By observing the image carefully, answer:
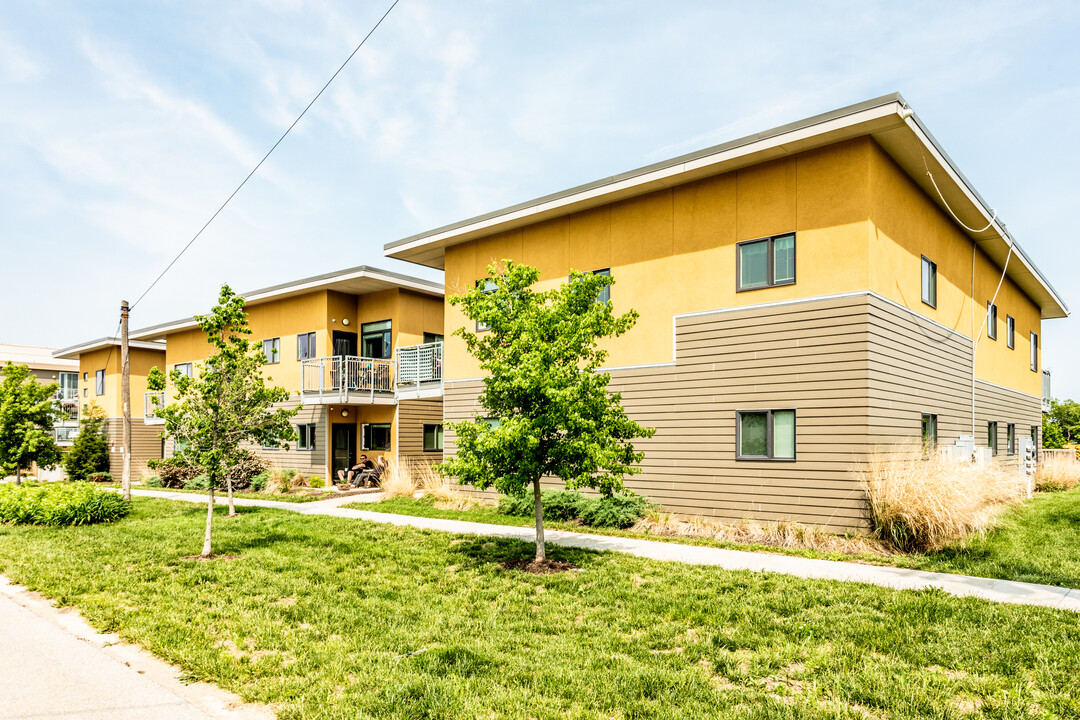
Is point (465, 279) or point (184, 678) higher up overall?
point (465, 279)

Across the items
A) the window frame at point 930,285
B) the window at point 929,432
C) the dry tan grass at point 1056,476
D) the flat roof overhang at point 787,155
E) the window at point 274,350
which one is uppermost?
the flat roof overhang at point 787,155

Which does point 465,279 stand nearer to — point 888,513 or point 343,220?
point 343,220

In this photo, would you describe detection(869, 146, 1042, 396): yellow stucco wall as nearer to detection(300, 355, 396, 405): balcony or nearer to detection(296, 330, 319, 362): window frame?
detection(300, 355, 396, 405): balcony

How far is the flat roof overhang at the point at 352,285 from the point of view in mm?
22306

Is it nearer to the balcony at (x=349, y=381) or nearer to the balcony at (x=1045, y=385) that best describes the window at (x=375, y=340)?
the balcony at (x=349, y=381)

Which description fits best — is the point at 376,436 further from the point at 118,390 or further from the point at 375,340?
the point at 118,390

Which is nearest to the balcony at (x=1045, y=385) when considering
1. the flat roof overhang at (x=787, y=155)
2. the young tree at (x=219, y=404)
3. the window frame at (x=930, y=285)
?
the flat roof overhang at (x=787, y=155)

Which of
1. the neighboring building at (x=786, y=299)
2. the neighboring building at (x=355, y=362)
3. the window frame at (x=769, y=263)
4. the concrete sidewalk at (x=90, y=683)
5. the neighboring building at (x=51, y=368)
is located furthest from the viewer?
the neighboring building at (x=51, y=368)

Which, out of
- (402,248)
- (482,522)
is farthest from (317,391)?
(482,522)

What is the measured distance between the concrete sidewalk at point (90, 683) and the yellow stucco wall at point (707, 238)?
24.3 ft

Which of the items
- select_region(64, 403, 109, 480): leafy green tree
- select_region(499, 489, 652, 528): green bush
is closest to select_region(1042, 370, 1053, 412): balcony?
select_region(499, 489, 652, 528): green bush

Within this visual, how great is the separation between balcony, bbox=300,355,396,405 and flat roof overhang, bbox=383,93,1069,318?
4.91m

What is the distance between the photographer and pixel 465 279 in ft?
61.2

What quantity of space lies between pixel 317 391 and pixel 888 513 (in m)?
18.4
